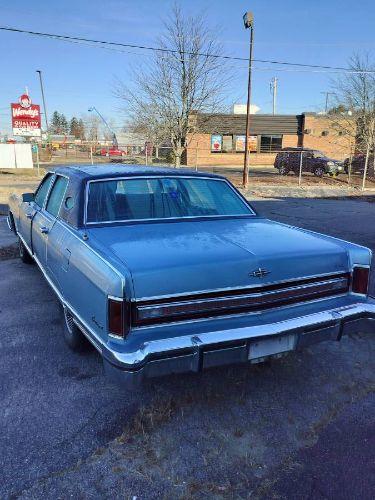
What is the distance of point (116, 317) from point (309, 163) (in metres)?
26.1

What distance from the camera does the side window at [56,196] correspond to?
4203 mm

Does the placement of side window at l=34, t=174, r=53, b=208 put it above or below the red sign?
below

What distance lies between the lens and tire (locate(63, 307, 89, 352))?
354cm

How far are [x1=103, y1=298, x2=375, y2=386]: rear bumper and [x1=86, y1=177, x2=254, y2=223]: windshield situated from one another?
145 centimetres

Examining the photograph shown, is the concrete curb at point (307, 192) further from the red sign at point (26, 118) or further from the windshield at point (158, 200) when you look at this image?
the red sign at point (26, 118)

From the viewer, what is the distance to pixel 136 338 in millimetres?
2549

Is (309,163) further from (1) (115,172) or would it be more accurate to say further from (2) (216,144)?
(1) (115,172)

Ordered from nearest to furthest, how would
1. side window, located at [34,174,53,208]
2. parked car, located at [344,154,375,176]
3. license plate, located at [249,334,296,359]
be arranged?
license plate, located at [249,334,296,359] → side window, located at [34,174,53,208] → parked car, located at [344,154,375,176]

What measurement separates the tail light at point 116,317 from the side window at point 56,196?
1.94m

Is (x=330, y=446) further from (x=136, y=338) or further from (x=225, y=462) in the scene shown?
(x=136, y=338)

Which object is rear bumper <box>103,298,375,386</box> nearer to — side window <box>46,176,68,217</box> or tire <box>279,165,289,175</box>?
side window <box>46,176,68,217</box>

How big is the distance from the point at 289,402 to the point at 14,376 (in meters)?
2.09

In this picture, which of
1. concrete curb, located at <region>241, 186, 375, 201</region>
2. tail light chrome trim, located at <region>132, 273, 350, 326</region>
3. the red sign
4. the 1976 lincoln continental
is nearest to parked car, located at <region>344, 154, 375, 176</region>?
concrete curb, located at <region>241, 186, 375, 201</region>

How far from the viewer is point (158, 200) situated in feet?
12.8
